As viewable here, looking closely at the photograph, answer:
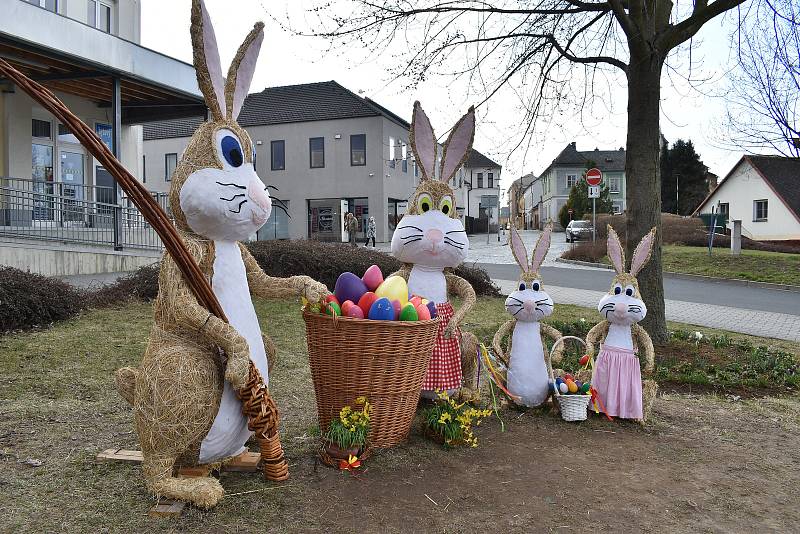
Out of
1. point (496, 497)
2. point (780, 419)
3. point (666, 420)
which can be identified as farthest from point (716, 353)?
point (496, 497)

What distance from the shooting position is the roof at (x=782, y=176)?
97.5 feet

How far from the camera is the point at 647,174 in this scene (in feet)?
22.0

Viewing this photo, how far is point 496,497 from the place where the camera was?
9.80 ft

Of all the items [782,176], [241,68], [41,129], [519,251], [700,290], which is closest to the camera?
[241,68]

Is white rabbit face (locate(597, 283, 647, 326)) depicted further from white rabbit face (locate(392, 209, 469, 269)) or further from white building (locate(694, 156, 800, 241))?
white building (locate(694, 156, 800, 241))

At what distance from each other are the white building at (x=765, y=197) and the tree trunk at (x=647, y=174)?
1083 inches

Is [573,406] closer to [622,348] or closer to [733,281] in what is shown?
[622,348]

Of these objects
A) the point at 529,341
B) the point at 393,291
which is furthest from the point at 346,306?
the point at 529,341

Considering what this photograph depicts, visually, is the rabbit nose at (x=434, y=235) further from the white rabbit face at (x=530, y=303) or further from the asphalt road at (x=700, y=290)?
the asphalt road at (x=700, y=290)

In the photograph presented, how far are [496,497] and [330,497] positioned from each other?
83 centimetres

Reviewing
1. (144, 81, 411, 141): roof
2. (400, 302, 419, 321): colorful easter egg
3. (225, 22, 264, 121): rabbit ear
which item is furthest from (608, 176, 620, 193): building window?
(225, 22, 264, 121): rabbit ear

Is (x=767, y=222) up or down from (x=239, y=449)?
up

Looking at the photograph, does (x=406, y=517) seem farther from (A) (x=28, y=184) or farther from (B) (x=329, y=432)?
(A) (x=28, y=184)

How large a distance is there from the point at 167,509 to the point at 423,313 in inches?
63.4
